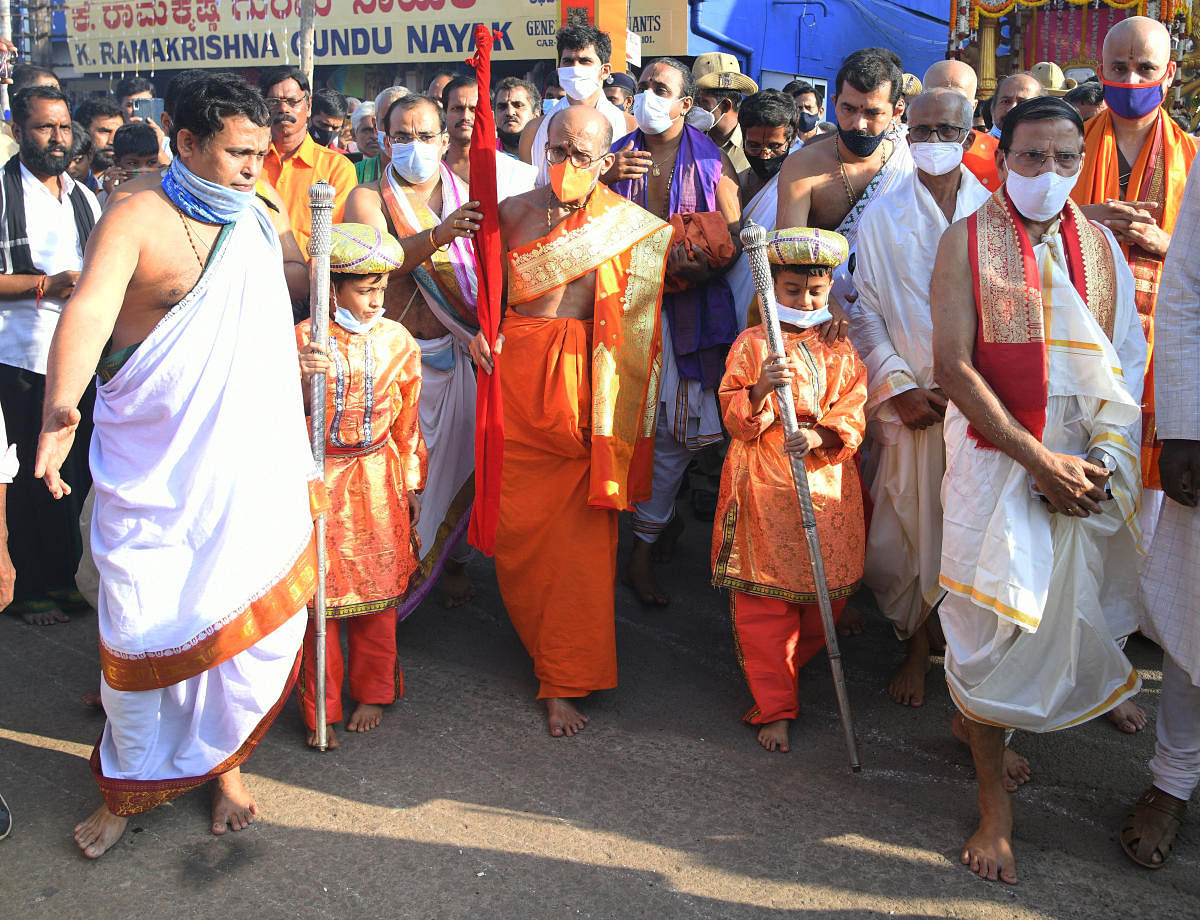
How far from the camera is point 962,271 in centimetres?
301

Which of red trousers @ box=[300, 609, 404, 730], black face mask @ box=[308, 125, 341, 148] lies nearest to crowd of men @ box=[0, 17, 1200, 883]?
red trousers @ box=[300, 609, 404, 730]

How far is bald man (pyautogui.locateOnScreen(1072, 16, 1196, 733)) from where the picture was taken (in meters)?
3.96

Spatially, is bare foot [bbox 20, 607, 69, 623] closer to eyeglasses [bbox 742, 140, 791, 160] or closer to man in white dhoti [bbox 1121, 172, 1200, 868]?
eyeglasses [bbox 742, 140, 791, 160]

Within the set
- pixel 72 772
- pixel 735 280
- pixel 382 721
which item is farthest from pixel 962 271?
pixel 72 772

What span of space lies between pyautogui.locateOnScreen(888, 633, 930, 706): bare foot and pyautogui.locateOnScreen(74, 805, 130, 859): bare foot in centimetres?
263

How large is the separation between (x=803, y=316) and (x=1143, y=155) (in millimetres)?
1601

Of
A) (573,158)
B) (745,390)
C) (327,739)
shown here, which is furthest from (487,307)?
(327,739)

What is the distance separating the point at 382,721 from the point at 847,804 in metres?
1.63

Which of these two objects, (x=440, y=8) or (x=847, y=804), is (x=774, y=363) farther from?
(x=440, y=8)

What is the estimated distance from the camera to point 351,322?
12.2 ft

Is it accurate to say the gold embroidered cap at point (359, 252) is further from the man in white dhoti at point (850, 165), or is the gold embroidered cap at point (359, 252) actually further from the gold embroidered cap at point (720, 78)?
the gold embroidered cap at point (720, 78)

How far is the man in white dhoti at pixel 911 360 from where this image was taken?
385cm

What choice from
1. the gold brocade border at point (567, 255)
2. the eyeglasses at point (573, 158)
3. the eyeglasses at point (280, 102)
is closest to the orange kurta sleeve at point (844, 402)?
the gold brocade border at point (567, 255)

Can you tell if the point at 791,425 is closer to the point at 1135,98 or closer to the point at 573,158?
the point at 573,158
